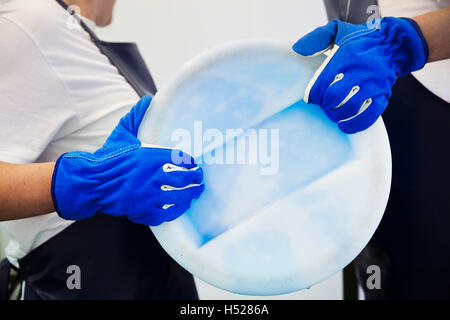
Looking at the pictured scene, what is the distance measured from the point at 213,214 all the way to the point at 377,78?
1.14 ft

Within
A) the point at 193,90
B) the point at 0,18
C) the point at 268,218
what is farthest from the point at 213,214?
the point at 0,18

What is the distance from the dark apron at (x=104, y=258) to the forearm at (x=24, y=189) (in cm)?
16

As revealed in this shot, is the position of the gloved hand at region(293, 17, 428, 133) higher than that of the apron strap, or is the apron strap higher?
the gloved hand at region(293, 17, 428, 133)

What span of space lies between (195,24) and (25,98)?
1.34 ft

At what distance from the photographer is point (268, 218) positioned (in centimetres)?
57

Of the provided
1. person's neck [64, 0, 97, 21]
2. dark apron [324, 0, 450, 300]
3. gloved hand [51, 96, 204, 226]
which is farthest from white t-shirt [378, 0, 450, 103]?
person's neck [64, 0, 97, 21]

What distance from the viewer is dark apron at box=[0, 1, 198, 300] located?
2.26ft

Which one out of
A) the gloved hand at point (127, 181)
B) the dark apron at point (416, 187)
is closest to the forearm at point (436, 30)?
the dark apron at point (416, 187)

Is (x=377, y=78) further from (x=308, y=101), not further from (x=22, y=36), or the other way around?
(x=22, y=36)

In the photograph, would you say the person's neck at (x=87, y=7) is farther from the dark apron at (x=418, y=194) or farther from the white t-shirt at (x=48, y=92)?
the dark apron at (x=418, y=194)

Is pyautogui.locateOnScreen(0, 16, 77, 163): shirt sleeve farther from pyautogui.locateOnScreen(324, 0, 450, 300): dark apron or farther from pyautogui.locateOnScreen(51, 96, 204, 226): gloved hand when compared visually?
pyautogui.locateOnScreen(324, 0, 450, 300): dark apron

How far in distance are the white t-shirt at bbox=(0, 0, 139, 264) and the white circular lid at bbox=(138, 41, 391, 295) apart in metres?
0.15

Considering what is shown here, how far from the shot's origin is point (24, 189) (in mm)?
524

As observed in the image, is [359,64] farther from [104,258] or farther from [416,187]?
[104,258]
